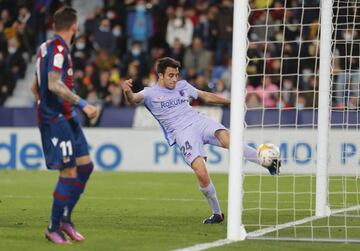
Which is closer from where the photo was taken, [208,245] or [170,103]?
[208,245]

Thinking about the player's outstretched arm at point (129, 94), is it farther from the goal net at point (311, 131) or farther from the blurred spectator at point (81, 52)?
the blurred spectator at point (81, 52)

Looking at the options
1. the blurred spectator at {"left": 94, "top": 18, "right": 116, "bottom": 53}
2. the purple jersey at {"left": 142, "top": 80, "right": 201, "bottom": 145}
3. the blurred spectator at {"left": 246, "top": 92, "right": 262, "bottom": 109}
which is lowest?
the purple jersey at {"left": 142, "top": 80, "right": 201, "bottom": 145}

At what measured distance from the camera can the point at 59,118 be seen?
29.7 feet

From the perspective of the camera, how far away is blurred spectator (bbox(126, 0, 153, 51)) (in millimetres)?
25188

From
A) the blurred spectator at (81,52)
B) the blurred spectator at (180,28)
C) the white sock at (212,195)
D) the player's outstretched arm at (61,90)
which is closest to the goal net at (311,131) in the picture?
the white sock at (212,195)

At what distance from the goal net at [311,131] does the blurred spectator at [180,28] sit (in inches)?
63.6

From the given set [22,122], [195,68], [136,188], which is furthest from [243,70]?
[195,68]

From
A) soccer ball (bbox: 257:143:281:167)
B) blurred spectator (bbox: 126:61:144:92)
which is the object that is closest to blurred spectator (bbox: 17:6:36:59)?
blurred spectator (bbox: 126:61:144:92)

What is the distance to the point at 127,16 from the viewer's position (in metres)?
25.5

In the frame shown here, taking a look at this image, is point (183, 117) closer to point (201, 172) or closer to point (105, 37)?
point (201, 172)

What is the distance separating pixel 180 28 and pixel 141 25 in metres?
1.19

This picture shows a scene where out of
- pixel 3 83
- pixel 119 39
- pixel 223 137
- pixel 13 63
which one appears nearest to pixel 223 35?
pixel 119 39

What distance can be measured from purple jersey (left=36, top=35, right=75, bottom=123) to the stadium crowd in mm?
12554

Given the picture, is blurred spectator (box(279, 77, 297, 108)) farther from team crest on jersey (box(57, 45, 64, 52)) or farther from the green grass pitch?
team crest on jersey (box(57, 45, 64, 52))
